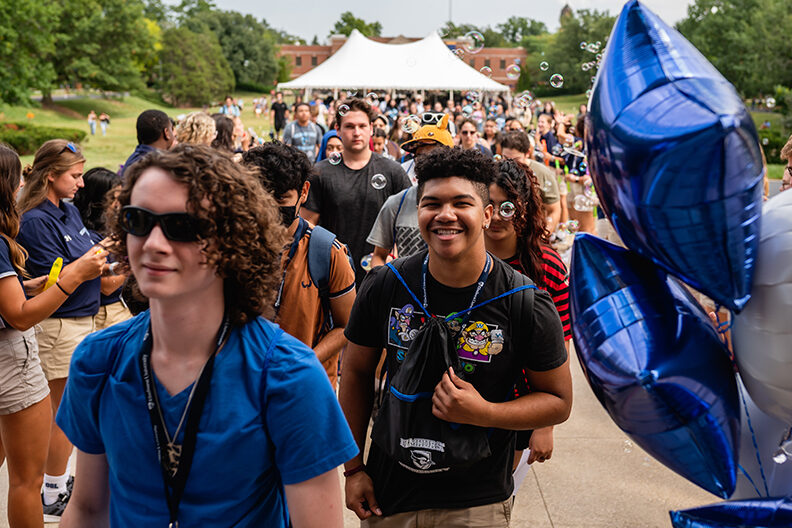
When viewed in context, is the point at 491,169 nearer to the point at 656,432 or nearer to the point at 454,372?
the point at 454,372

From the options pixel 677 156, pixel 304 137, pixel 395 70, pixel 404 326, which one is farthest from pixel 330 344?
pixel 395 70

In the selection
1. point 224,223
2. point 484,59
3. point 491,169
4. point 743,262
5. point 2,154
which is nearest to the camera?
point 743,262

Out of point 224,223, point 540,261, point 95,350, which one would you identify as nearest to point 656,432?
point 224,223

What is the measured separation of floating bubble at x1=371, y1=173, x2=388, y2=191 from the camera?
495 centimetres

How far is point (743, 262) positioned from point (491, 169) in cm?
124

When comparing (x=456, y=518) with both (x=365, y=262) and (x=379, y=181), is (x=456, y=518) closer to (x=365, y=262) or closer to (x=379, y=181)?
(x=365, y=262)

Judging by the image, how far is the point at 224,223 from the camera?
1705 mm

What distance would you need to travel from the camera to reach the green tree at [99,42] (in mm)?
57000


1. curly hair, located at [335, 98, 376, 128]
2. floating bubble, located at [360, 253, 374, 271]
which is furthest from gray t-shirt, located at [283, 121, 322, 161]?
floating bubble, located at [360, 253, 374, 271]

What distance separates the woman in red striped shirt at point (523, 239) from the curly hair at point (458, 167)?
70cm

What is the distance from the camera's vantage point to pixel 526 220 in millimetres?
3293

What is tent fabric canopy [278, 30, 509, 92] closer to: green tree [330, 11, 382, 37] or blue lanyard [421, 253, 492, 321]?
blue lanyard [421, 253, 492, 321]

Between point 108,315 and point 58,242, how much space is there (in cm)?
72

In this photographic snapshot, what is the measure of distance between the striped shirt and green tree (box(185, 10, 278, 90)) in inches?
3428
